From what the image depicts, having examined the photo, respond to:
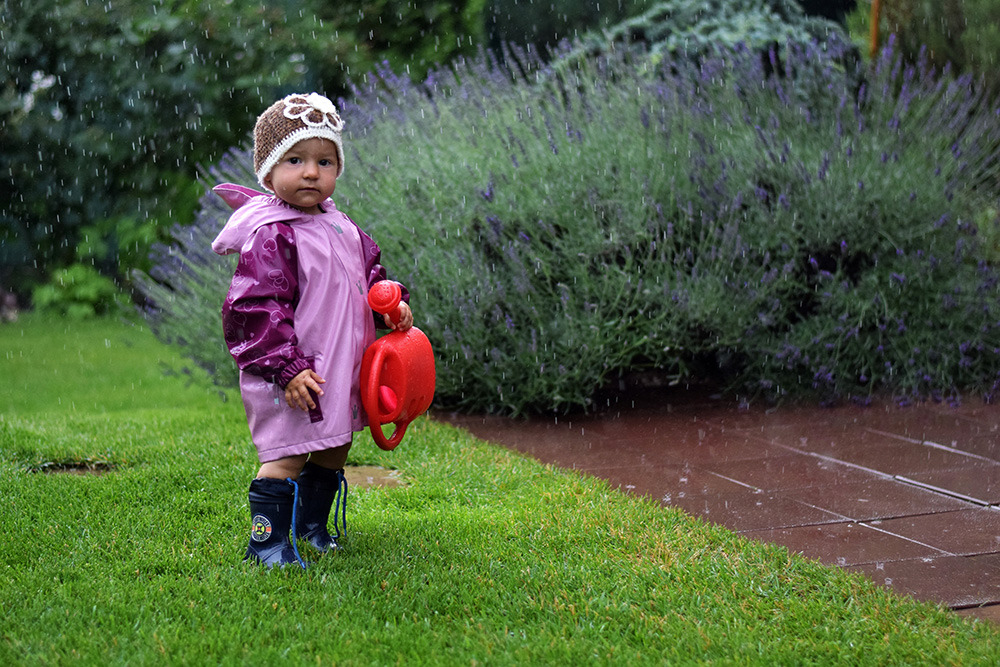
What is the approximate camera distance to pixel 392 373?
2.98 metres

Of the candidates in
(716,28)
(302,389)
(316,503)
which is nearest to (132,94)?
(716,28)

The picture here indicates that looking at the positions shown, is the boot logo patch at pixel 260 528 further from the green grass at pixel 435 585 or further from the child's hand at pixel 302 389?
the child's hand at pixel 302 389

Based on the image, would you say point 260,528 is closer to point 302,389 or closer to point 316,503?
point 316,503

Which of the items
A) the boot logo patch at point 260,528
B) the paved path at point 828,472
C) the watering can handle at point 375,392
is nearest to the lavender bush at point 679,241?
the paved path at point 828,472

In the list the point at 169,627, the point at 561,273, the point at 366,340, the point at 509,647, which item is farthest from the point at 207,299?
the point at 509,647

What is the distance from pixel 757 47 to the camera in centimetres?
786

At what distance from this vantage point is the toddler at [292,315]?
2.82 meters

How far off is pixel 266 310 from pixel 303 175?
41 cm

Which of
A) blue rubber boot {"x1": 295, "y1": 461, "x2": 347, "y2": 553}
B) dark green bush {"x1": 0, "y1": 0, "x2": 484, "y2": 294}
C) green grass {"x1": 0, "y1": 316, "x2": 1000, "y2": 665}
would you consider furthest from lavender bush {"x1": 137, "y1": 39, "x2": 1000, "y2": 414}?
dark green bush {"x1": 0, "y1": 0, "x2": 484, "y2": 294}

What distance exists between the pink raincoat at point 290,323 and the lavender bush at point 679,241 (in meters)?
1.98

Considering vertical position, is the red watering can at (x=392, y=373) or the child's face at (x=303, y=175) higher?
the child's face at (x=303, y=175)

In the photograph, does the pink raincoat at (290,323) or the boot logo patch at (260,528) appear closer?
the pink raincoat at (290,323)

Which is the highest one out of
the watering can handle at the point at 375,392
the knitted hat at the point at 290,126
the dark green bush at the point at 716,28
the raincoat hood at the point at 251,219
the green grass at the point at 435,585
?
the dark green bush at the point at 716,28

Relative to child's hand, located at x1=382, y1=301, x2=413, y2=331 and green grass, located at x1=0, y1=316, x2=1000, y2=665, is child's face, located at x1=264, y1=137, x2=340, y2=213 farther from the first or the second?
green grass, located at x1=0, y1=316, x2=1000, y2=665
